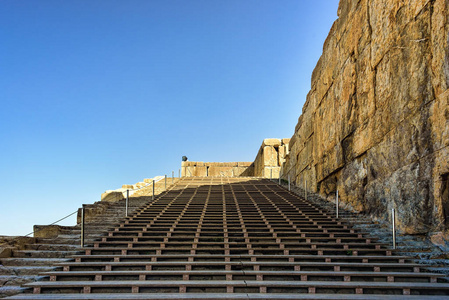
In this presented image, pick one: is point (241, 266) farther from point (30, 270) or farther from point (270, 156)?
point (270, 156)

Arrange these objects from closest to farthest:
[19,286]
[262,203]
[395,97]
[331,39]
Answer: [19,286]
[395,97]
[262,203]
[331,39]

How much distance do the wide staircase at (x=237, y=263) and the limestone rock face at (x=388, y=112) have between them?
1.20 meters

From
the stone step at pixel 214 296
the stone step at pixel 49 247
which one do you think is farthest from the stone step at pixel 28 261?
the stone step at pixel 214 296

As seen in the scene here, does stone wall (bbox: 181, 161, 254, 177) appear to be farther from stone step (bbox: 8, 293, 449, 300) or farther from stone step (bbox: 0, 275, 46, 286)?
stone step (bbox: 8, 293, 449, 300)

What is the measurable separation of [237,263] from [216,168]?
2563 centimetres

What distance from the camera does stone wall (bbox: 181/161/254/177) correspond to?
32.1 m

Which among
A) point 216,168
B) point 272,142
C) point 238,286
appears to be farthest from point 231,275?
point 216,168

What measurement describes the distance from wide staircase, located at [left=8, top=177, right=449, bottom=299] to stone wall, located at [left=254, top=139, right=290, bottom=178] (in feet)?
47.4

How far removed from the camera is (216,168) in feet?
106

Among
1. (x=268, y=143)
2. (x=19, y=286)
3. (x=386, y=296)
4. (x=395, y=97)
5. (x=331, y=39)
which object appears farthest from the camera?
(x=268, y=143)

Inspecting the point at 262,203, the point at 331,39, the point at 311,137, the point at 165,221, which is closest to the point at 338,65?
the point at 331,39

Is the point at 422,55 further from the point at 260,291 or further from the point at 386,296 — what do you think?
the point at 260,291

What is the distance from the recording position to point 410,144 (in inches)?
311

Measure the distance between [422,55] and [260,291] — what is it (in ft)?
18.5
